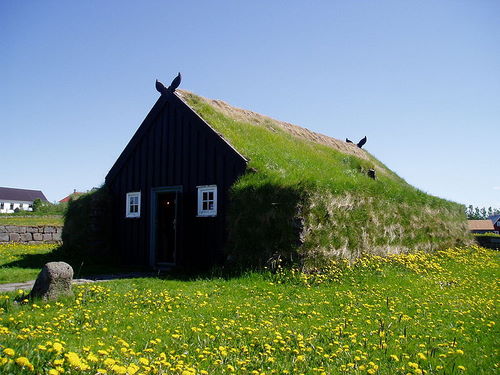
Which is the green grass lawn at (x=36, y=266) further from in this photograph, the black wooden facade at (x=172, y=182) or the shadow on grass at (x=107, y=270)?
the black wooden facade at (x=172, y=182)

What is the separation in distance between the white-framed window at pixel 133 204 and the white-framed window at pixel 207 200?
3.17m

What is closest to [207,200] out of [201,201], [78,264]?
[201,201]

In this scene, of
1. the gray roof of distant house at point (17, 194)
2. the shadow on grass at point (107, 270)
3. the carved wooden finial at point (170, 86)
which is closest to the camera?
the shadow on grass at point (107, 270)

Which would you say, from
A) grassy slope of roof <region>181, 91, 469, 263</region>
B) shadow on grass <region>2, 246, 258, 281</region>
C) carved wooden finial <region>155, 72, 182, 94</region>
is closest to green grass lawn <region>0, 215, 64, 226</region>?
shadow on grass <region>2, 246, 258, 281</region>

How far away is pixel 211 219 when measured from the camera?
486 inches

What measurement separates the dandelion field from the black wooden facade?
9.47 feet

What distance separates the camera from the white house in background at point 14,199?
8869 centimetres

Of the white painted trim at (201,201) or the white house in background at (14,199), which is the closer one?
the white painted trim at (201,201)

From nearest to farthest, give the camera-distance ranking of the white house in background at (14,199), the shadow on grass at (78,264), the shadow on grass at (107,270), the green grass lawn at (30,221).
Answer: the shadow on grass at (107,270) → the shadow on grass at (78,264) → the green grass lawn at (30,221) → the white house in background at (14,199)

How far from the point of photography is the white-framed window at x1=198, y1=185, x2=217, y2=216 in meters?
12.4

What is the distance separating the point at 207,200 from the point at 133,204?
3.91 m

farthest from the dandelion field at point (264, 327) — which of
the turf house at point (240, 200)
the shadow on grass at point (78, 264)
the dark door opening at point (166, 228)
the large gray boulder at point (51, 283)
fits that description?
the dark door opening at point (166, 228)

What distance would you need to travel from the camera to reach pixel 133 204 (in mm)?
14992

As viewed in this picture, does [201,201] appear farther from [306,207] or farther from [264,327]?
[264,327]
